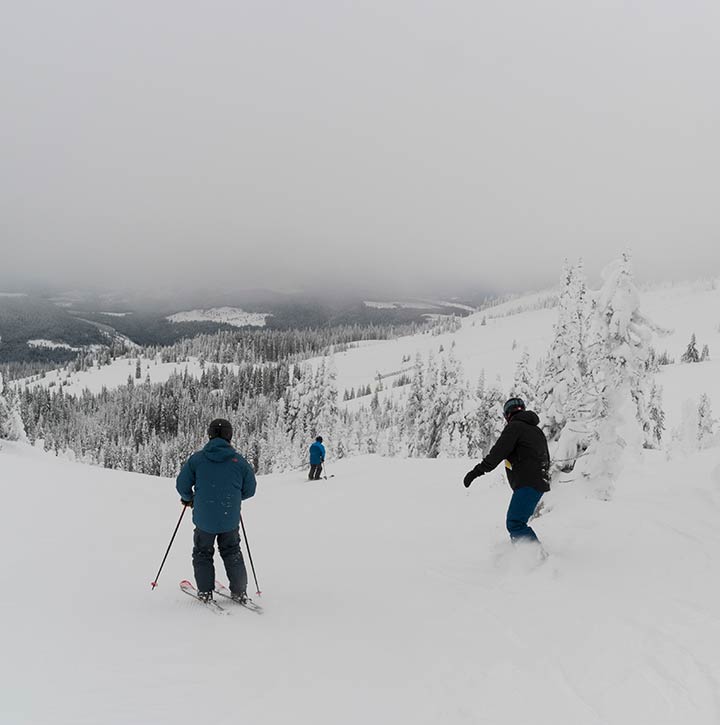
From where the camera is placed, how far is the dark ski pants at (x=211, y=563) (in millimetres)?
6293

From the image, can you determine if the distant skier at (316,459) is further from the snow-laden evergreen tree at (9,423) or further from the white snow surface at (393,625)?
the snow-laden evergreen tree at (9,423)

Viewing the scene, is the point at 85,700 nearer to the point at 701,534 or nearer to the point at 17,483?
the point at 701,534

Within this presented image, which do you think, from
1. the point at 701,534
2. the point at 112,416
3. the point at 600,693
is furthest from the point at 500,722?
the point at 112,416

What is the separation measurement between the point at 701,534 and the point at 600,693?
15.6 feet

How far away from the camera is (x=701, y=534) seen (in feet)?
24.1

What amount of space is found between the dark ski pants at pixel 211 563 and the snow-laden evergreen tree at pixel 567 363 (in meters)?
10.5

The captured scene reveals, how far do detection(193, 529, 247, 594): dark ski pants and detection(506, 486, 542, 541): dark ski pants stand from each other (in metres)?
3.87

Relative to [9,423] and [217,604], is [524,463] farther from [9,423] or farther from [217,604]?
[9,423]

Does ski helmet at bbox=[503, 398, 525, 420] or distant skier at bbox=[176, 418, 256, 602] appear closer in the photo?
distant skier at bbox=[176, 418, 256, 602]

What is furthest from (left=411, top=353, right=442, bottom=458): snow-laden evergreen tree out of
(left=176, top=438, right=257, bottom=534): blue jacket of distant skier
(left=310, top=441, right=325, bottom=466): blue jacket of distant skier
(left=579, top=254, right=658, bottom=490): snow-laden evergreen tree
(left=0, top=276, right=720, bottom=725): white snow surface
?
(left=176, top=438, right=257, bottom=534): blue jacket of distant skier

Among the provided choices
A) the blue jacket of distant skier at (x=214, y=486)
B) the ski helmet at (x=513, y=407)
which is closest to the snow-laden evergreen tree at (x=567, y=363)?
the ski helmet at (x=513, y=407)

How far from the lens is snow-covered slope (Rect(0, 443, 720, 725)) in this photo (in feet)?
12.3

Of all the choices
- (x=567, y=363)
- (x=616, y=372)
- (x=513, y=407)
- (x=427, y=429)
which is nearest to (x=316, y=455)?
(x=567, y=363)

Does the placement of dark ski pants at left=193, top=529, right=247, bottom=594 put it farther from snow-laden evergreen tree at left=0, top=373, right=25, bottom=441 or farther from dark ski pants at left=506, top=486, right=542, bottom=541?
snow-laden evergreen tree at left=0, top=373, right=25, bottom=441
